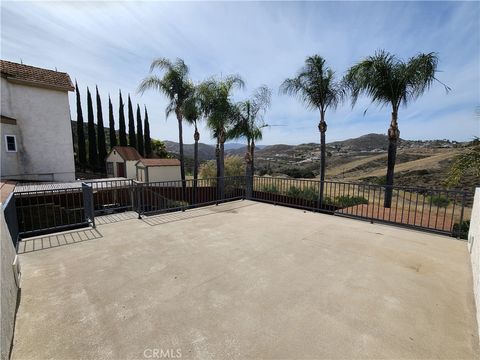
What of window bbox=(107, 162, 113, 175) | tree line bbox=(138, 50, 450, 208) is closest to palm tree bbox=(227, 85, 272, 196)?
tree line bbox=(138, 50, 450, 208)

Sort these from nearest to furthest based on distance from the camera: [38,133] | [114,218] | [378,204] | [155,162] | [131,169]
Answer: [114,218] < [378,204] < [38,133] < [155,162] < [131,169]

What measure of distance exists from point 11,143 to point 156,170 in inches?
309

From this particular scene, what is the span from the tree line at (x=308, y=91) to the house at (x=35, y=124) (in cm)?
473

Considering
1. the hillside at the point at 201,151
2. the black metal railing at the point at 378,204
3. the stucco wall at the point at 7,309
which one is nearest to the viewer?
the stucco wall at the point at 7,309

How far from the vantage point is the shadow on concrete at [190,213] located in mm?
6090

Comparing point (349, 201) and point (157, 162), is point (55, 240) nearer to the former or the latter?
point (349, 201)

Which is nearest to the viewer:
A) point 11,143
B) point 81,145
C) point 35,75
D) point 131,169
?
point 11,143

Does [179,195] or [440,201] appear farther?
[179,195]

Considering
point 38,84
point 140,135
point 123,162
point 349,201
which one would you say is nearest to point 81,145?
point 140,135

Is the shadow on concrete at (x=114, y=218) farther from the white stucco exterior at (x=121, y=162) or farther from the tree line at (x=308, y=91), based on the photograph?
the white stucco exterior at (x=121, y=162)

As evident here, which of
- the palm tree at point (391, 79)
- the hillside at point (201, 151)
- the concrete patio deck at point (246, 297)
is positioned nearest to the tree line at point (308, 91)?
the palm tree at point (391, 79)

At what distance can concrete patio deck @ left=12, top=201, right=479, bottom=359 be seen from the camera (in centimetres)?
213

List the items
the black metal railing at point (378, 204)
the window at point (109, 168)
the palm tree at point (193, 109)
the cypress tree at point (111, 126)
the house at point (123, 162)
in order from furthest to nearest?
the cypress tree at point (111, 126) < the window at point (109, 168) < the house at point (123, 162) < the palm tree at point (193, 109) < the black metal railing at point (378, 204)

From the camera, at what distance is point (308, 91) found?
10.6m
